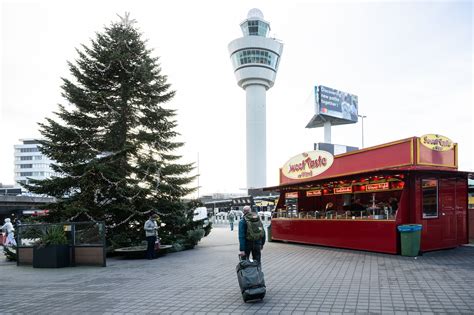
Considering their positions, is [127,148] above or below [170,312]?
above

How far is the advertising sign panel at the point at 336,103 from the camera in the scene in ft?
253

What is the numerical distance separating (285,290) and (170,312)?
259 cm

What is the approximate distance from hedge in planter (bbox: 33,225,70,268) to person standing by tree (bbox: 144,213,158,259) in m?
2.64

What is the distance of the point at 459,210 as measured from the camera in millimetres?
14867

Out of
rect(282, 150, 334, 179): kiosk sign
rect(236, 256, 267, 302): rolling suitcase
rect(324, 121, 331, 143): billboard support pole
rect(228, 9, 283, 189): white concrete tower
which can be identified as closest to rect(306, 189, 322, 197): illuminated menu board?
rect(282, 150, 334, 179): kiosk sign

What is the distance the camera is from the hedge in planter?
484 inches

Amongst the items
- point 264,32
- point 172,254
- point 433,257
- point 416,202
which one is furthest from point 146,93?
point 264,32

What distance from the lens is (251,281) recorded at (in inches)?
277

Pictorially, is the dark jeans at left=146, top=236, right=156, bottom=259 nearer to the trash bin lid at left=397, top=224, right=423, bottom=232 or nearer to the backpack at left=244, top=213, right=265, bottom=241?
the backpack at left=244, top=213, right=265, bottom=241

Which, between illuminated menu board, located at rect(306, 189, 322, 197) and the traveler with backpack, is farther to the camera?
illuminated menu board, located at rect(306, 189, 322, 197)

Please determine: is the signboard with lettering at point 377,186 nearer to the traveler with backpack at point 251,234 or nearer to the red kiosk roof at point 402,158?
the red kiosk roof at point 402,158

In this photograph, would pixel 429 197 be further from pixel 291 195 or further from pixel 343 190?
pixel 291 195

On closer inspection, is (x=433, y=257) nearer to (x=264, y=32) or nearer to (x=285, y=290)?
(x=285, y=290)

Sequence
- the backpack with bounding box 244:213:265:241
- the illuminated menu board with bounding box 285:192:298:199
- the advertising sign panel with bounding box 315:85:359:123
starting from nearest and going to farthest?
1. the backpack with bounding box 244:213:265:241
2. the illuminated menu board with bounding box 285:192:298:199
3. the advertising sign panel with bounding box 315:85:359:123
